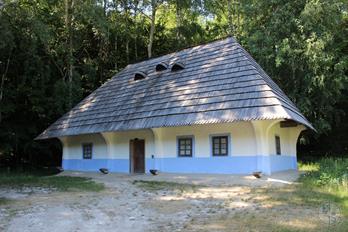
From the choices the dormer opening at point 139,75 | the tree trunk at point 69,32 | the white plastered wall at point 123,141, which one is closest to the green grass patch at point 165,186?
the white plastered wall at point 123,141

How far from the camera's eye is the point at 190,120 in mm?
14703

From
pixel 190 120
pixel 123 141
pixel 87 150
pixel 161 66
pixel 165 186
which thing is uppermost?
pixel 161 66

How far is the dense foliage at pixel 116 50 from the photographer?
20656 mm

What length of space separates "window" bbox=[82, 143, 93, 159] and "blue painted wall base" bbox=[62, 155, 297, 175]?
1055 mm

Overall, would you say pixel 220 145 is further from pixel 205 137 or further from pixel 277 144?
→ pixel 277 144

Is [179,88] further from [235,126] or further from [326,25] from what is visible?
[326,25]

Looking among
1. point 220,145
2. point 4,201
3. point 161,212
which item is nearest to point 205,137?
point 220,145

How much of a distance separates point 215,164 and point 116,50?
1527cm

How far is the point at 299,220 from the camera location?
7.47 m

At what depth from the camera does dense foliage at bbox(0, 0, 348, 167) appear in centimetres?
2066

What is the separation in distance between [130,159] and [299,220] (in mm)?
11526

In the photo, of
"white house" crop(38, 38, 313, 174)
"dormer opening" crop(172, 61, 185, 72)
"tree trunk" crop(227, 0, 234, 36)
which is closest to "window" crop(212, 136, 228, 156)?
"white house" crop(38, 38, 313, 174)

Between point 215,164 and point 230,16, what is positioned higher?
point 230,16

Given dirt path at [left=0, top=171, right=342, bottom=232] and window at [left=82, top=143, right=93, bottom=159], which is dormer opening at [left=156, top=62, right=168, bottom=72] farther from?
dirt path at [left=0, top=171, right=342, bottom=232]
